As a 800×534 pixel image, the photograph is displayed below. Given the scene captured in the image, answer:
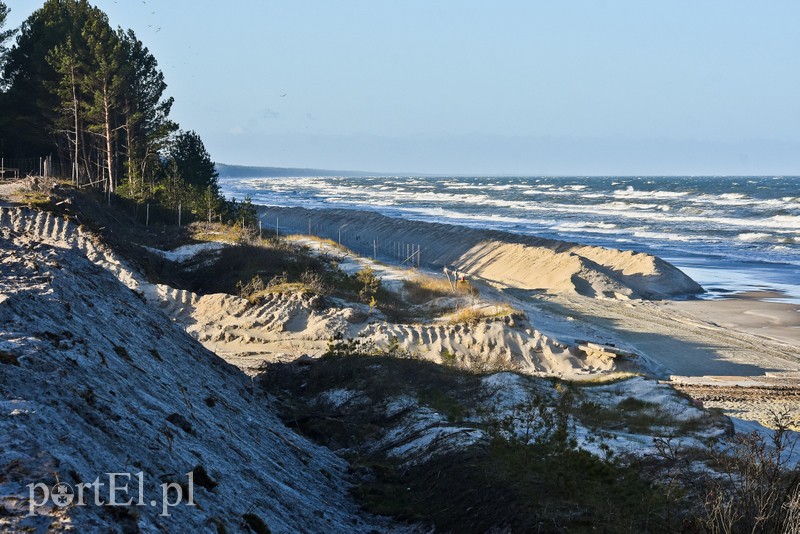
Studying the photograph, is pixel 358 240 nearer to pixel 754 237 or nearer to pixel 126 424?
pixel 754 237

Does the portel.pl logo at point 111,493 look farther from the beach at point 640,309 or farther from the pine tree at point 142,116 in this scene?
the pine tree at point 142,116

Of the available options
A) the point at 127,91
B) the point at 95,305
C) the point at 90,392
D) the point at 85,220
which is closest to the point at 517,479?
the point at 90,392

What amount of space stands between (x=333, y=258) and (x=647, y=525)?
91.3ft

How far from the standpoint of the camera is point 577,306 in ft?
119

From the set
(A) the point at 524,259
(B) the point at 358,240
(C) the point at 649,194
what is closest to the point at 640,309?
(A) the point at 524,259

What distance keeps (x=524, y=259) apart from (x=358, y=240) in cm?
2060

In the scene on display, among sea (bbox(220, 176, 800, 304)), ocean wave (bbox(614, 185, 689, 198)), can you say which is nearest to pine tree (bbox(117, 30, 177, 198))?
sea (bbox(220, 176, 800, 304))

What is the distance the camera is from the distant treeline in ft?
138

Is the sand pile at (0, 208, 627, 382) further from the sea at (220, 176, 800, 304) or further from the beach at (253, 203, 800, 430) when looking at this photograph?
the sea at (220, 176, 800, 304)

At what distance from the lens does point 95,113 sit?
41.8m

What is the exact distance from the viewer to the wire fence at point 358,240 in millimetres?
54750

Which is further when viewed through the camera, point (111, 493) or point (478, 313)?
point (478, 313)

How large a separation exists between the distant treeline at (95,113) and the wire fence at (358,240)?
21.2 ft

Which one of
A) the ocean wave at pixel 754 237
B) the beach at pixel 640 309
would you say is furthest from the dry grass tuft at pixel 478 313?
the ocean wave at pixel 754 237
